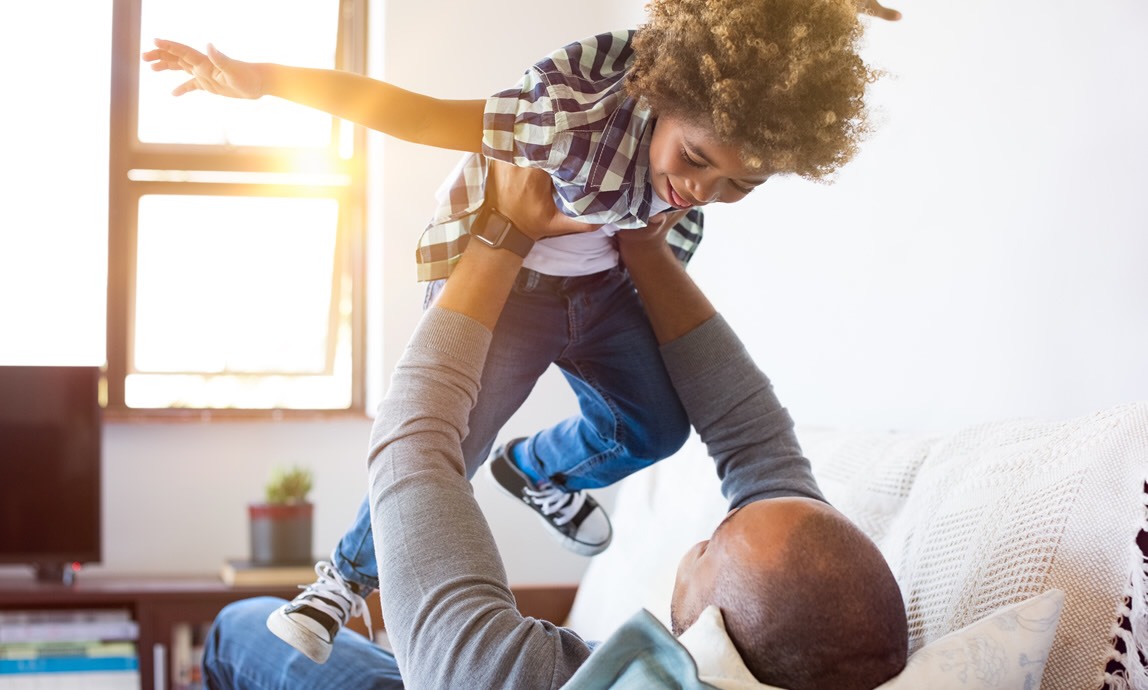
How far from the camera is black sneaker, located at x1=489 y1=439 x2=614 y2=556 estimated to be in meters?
1.72

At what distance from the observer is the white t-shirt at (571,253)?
1.39 metres

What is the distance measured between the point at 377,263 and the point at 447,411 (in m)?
2.30

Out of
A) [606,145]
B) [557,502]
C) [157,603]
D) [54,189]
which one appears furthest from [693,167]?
[54,189]

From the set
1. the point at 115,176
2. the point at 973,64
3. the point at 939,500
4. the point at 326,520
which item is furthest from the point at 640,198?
the point at 115,176

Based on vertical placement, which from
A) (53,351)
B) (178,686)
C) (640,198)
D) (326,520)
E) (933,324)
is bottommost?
(178,686)

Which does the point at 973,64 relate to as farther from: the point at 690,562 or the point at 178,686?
the point at 178,686

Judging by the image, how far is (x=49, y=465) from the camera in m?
3.05

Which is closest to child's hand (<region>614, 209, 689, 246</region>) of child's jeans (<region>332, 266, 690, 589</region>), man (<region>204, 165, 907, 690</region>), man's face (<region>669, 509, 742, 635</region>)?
man (<region>204, 165, 907, 690</region>)

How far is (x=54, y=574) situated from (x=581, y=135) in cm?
259

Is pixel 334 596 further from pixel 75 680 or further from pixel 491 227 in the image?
pixel 75 680

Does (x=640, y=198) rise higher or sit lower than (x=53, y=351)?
higher

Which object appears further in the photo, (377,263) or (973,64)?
(377,263)

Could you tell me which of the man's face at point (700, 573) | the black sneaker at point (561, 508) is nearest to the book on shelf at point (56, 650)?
the black sneaker at point (561, 508)

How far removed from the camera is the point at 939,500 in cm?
127
